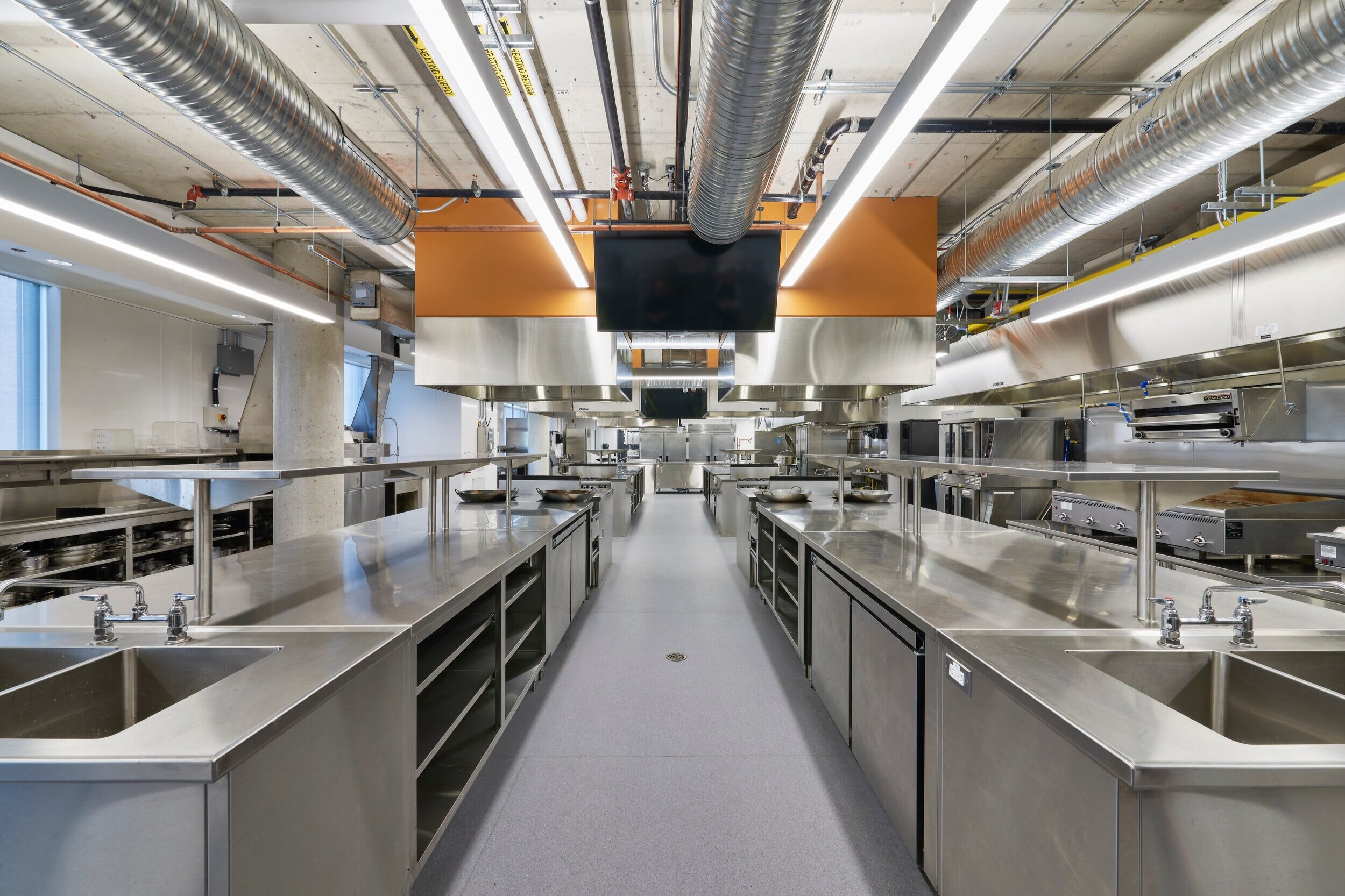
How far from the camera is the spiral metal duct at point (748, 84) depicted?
4.52 feet

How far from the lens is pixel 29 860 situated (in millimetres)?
816

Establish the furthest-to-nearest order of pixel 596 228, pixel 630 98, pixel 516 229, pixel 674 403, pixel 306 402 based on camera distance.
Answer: pixel 674 403, pixel 306 402, pixel 516 229, pixel 596 228, pixel 630 98

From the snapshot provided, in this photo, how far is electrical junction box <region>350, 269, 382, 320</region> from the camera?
4.57 m

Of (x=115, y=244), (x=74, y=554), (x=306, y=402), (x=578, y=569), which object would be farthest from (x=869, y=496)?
(x=74, y=554)

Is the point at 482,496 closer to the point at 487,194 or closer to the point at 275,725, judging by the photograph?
the point at 487,194

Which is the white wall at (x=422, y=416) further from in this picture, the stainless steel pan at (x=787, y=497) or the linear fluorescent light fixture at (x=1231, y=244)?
the linear fluorescent light fixture at (x=1231, y=244)

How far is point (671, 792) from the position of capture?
1.88 meters

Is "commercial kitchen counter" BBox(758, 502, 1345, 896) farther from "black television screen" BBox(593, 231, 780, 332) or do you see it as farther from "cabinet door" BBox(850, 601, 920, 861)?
"black television screen" BBox(593, 231, 780, 332)

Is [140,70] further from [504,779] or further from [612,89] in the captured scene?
A: [504,779]

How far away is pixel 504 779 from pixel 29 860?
4.50 ft

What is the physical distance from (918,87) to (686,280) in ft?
6.91

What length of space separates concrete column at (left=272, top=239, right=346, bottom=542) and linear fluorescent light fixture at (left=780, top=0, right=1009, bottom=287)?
4417 mm

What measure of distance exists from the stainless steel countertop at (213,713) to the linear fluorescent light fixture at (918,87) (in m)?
2.09

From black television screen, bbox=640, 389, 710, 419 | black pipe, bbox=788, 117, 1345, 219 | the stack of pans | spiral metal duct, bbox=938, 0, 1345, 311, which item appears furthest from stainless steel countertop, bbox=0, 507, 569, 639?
black television screen, bbox=640, 389, 710, 419
